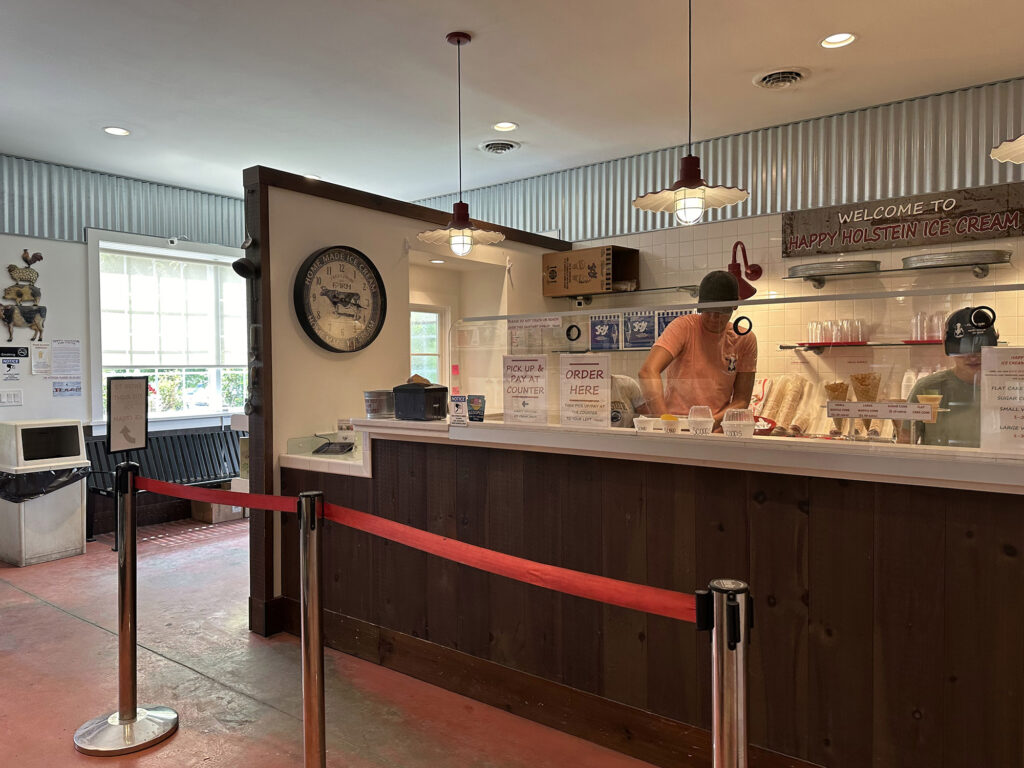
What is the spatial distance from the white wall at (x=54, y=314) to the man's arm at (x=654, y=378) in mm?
5919

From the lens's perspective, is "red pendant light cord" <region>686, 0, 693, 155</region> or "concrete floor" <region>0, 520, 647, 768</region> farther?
"red pendant light cord" <region>686, 0, 693, 155</region>

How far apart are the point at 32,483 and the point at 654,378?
500 cm

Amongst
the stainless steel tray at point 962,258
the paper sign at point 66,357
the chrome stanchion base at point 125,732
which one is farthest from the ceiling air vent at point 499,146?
the chrome stanchion base at point 125,732

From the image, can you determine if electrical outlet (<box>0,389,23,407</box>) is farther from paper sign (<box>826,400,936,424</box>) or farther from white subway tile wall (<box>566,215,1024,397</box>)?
paper sign (<box>826,400,936,424</box>)

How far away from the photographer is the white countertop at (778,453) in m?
2.08

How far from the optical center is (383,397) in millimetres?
3785

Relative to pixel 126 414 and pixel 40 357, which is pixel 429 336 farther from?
pixel 40 357

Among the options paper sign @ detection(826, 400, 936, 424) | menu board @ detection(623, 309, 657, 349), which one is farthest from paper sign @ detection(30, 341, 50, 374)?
paper sign @ detection(826, 400, 936, 424)

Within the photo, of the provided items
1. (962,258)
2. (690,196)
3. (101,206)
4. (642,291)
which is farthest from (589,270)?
(101,206)

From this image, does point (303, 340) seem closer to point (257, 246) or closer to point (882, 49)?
point (257, 246)

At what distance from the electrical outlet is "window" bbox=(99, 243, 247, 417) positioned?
0.76 meters

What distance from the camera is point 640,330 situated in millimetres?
2660

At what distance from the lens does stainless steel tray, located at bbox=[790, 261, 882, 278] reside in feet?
17.4

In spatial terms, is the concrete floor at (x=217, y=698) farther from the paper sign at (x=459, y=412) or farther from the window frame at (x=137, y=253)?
the window frame at (x=137, y=253)
